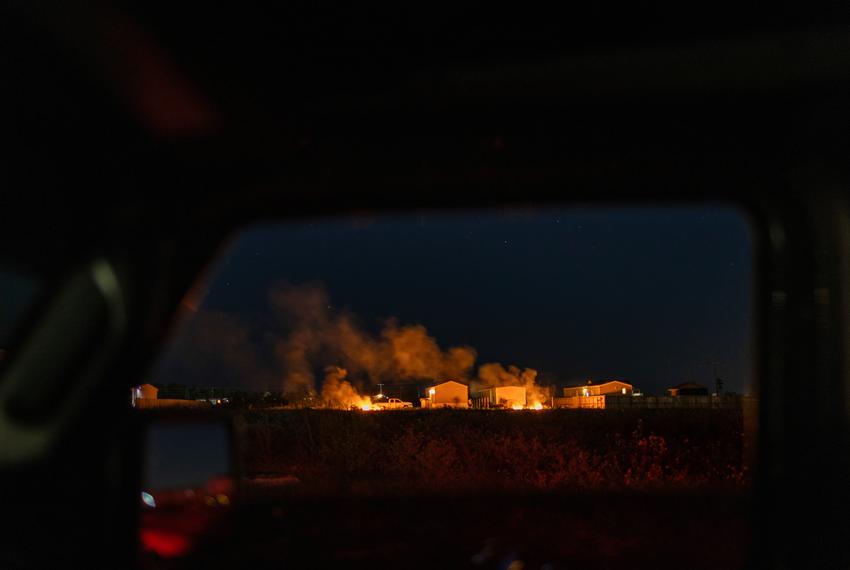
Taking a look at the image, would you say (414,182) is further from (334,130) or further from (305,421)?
(305,421)

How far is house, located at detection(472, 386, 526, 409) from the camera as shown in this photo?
13320 mm

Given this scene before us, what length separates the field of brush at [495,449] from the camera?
1311cm

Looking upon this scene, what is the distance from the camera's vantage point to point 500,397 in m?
13.6

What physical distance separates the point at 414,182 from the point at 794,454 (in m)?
1.70

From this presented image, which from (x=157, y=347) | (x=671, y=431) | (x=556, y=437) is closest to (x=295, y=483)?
(x=556, y=437)

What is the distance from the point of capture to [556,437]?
612 inches

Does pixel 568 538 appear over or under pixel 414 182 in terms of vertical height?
under

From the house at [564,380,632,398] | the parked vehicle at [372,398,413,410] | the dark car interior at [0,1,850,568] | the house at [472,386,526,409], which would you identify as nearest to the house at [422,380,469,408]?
the house at [472,386,526,409]

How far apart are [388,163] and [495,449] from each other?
12.4 m

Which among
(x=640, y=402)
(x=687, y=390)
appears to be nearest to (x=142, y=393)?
(x=687, y=390)

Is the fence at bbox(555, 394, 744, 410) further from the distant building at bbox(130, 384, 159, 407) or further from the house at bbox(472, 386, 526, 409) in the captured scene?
the distant building at bbox(130, 384, 159, 407)

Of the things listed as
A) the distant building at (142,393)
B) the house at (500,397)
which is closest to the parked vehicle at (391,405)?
the house at (500,397)

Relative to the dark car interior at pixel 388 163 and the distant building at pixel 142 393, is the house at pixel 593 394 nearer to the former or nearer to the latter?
the dark car interior at pixel 388 163

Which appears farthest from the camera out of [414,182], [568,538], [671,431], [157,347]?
[671,431]
